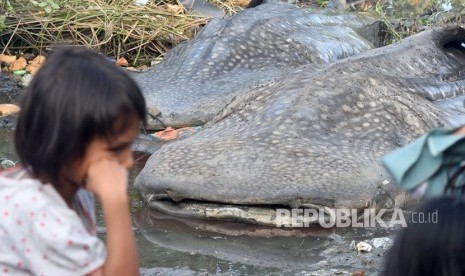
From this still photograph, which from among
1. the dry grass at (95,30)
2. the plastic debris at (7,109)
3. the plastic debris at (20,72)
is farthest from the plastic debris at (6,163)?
the dry grass at (95,30)

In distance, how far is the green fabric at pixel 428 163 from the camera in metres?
2.32

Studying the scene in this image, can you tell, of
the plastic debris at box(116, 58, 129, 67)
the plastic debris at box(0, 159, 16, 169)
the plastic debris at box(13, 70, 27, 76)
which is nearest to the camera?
the plastic debris at box(0, 159, 16, 169)

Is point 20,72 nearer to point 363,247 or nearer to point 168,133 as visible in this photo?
point 168,133

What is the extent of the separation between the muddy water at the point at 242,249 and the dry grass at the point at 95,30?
3942mm

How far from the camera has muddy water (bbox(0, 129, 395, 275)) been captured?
14.4ft

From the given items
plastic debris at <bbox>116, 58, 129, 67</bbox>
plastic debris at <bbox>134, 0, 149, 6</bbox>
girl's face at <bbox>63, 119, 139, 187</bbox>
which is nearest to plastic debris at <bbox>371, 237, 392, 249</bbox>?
girl's face at <bbox>63, 119, 139, 187</bbox>

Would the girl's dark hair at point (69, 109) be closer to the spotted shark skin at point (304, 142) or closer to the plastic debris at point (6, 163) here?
the spotted shark skin at point (304, 142)

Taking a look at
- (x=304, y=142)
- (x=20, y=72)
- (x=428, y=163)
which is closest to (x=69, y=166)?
(x=428, y=163)

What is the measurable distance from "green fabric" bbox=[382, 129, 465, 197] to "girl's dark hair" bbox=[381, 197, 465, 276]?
1.28 feet

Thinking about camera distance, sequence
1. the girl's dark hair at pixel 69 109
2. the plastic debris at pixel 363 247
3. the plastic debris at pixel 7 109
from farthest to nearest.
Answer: the plastic debris at pixel 7 109 < the plastic debris at pixel 363 247 < the girl's dark hair at pixel 69 109

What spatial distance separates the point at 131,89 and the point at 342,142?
3.10 meters

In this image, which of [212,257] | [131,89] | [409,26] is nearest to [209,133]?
[212,257]

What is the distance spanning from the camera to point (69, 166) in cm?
235

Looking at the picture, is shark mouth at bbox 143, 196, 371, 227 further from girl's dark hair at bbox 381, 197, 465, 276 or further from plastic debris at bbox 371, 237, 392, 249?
girl's dark hair at bbox 381, 197, 465, 276
